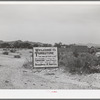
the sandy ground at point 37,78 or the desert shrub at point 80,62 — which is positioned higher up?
the desert shrub at point 80,62

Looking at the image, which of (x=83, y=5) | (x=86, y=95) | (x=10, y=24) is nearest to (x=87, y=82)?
(x=86, y=95)

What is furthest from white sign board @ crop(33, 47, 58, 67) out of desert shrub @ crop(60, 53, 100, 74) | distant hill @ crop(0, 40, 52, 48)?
desert shrub @ crop(60, 53, 100, 74)

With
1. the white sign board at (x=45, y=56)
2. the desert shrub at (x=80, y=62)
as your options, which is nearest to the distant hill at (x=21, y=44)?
the white sign board at (x=45, y=56)

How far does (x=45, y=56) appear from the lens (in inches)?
341

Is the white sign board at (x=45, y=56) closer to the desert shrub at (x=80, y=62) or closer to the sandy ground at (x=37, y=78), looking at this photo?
the sandy ground at (x=37, y=78)

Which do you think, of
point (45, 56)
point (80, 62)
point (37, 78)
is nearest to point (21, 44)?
point (45, 56)

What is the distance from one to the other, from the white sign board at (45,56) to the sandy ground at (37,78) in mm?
158

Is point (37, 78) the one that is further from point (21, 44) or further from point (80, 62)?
point (80, 62)

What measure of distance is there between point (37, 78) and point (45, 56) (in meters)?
0.61

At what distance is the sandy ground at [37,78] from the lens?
8.46m

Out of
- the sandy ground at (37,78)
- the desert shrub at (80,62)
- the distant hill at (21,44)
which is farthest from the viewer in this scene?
the desert shrub at (80,62)

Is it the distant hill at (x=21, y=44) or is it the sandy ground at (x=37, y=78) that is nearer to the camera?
the sandy ground at (x=37, y=78)

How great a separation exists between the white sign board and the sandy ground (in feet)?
0.52

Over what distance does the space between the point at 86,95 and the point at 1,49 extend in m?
2.51
